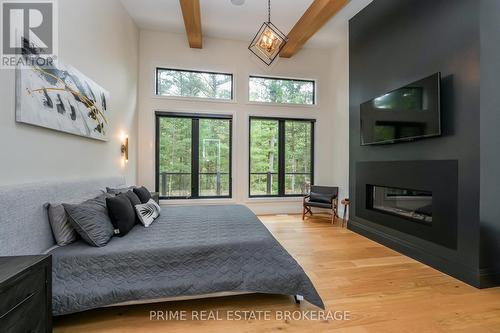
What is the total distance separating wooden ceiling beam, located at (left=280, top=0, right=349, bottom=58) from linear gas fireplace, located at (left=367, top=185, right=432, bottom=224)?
2.77m

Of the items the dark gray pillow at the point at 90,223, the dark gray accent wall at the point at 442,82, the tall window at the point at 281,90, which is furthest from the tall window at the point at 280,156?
the dark gray pillow at the point at 90,223

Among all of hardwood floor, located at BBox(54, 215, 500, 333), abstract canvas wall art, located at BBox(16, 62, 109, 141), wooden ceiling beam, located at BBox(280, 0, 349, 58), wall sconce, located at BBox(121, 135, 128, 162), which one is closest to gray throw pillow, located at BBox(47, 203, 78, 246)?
hardwood floor, located at BBox(54, 215, 500, 333)

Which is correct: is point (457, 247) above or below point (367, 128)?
below

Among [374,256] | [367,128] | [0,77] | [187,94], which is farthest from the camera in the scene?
[187,94]

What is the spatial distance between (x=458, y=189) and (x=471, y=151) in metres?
0.40

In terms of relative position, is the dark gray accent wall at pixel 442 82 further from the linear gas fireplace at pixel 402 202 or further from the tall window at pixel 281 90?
the tall window at pixel 281 90

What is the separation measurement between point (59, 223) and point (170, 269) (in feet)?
3.33

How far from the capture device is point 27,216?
5.57ft

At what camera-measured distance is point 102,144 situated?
3.20 meters

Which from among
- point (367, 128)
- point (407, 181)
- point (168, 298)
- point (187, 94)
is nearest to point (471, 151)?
point (407, 181)

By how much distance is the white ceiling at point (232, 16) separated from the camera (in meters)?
3.82

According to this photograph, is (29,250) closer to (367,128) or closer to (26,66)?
(26,66)

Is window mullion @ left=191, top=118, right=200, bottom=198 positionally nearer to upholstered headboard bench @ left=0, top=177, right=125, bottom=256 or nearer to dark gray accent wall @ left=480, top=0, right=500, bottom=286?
upholstered headboard bench @ left=0, top=177, right=125, bottom=256

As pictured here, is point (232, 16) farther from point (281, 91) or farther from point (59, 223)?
point (59, 223)
